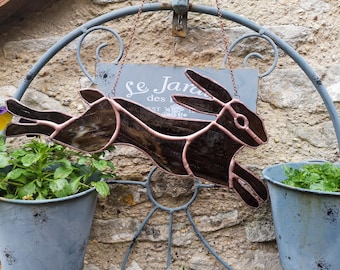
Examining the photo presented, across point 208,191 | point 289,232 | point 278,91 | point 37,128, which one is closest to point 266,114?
point 278,91

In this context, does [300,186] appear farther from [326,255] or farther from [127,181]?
[127,181]

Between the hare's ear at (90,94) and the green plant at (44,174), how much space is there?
0.50 ft

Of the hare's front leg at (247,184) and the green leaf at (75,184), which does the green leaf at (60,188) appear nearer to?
the green leaf at (75,184)

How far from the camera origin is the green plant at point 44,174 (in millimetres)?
958

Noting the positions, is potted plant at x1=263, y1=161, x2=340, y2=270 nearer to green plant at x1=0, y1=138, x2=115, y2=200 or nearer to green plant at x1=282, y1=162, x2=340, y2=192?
green plant at x1=282, y1=162, x2=340, y2=192

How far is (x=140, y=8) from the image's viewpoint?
1.14 metres

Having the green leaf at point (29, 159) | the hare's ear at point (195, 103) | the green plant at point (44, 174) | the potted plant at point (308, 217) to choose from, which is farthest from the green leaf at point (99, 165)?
the potted plant at point (308, 217)

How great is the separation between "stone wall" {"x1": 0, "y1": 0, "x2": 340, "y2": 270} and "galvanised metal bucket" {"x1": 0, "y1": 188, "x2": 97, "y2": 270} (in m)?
0.23

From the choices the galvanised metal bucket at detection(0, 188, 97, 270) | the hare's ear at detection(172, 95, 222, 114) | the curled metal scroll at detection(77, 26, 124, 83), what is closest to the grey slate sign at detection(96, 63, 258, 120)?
the curled metal scroll at detection(77, 26, 124, 83)

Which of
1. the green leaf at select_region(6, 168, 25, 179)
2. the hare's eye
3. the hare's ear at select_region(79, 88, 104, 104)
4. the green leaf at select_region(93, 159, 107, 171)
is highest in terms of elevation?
the hare's ear at select_region(79, 88, 104, 104)

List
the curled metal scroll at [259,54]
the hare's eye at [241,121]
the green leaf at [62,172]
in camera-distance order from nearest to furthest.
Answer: the hare's eye at [241,121] < the green leaf at [62,172] < the curled metal scroll at [259,54]

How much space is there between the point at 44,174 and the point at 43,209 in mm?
117

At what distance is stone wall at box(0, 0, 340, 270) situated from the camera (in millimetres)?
1184

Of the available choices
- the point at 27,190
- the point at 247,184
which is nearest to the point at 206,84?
the point at 247,184
